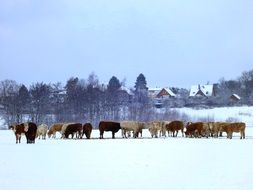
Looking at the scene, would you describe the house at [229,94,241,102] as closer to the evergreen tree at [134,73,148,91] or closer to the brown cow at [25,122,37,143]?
the evergreen tree at [134,73,148,91]

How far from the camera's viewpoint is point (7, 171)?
16.2 m

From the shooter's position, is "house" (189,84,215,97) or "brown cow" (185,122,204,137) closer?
"brown cow" (185,122,204,137)

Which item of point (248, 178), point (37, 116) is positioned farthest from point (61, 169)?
point (37, 116)

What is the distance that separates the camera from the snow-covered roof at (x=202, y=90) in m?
135

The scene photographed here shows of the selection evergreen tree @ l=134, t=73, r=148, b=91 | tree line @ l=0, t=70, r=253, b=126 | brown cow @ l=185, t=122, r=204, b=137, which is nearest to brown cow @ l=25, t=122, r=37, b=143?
brown cow @ l=185, t=122, r=204, b=137

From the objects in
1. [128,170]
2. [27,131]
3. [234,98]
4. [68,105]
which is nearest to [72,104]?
[68,105]

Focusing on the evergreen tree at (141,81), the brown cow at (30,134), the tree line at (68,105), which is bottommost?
the brown cow at (30,134)

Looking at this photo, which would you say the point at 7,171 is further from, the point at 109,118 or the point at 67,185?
the point at 109,118

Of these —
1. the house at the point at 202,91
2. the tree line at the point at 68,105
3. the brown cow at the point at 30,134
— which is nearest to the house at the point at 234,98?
the house at the point at 202,91

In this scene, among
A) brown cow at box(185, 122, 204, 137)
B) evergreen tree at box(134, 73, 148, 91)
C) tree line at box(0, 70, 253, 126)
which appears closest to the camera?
brown cow at box(185, 122, 204, 137)

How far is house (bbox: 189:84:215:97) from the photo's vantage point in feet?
440

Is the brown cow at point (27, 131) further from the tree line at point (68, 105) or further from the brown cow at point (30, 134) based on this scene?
the tree line at point (68, 105)

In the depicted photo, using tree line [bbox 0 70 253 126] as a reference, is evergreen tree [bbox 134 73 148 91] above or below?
above

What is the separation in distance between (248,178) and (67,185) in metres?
5.52
